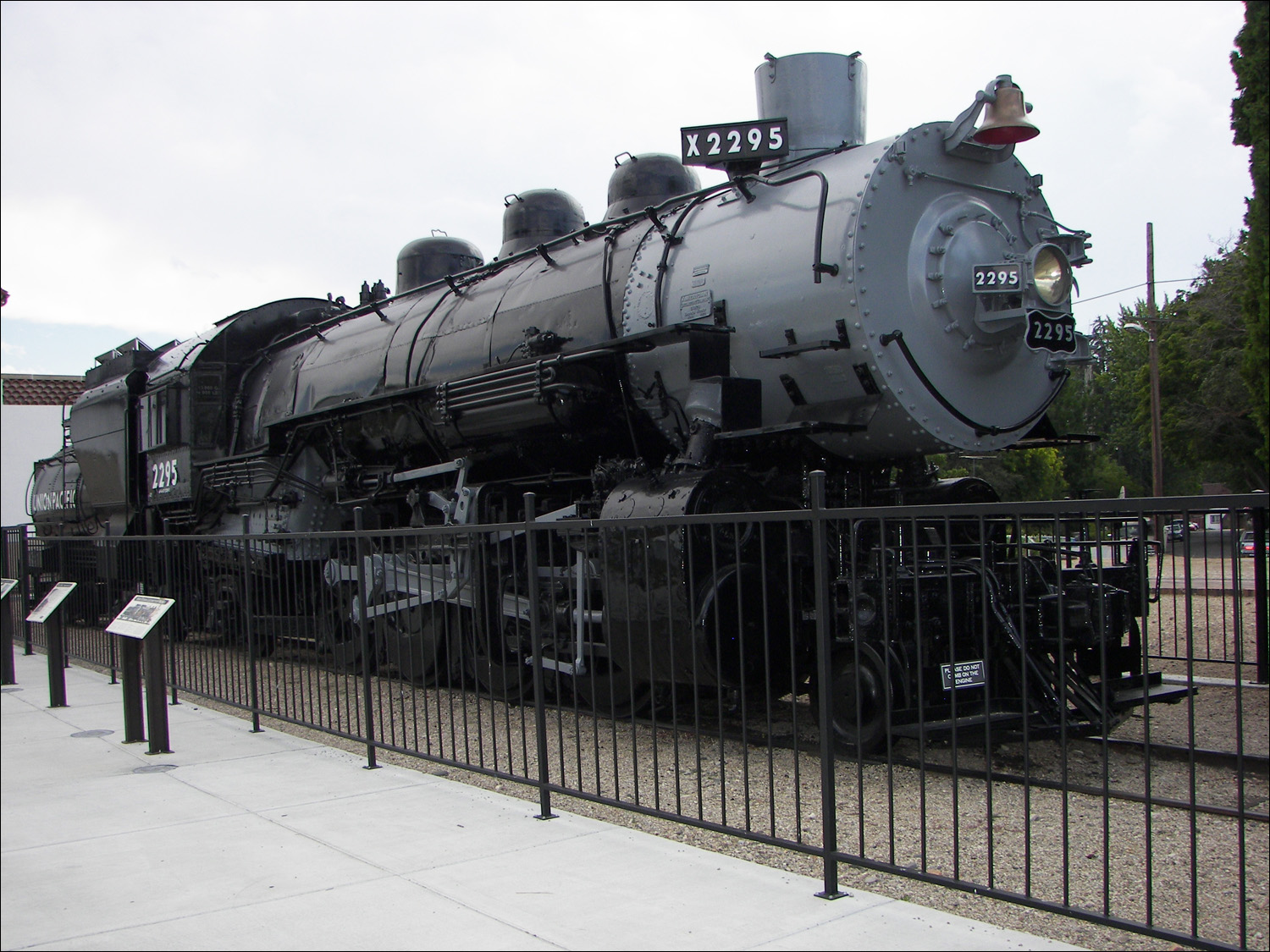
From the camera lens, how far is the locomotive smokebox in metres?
7.07

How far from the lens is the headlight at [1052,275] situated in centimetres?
632

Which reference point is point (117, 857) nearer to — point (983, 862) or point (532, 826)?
point (532, 826)

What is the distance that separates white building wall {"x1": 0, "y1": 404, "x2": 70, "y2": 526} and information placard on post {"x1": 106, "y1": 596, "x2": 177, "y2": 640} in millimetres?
29151

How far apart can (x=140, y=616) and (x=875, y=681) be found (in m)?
4.62

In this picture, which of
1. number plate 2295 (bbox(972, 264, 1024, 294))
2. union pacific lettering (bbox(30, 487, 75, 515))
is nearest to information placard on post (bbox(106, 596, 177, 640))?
number plate 2295 (bbox(972, 264, 1024, 294))

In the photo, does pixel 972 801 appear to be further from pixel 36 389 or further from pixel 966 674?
pixel 36 389

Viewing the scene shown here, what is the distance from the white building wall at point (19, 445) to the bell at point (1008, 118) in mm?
32636

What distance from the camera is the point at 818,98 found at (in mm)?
7078

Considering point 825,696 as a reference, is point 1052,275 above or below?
above

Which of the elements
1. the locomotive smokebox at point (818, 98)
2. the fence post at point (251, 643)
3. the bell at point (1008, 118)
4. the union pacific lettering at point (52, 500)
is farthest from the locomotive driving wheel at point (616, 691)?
the union pacific lettering at point (52, 500)

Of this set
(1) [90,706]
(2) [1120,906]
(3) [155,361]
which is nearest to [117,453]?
(3) [155,361]

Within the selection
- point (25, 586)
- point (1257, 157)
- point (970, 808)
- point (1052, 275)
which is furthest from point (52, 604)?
point (1257, 157)

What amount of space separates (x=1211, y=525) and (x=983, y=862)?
1.63 metres

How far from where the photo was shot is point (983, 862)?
13.6 feet
